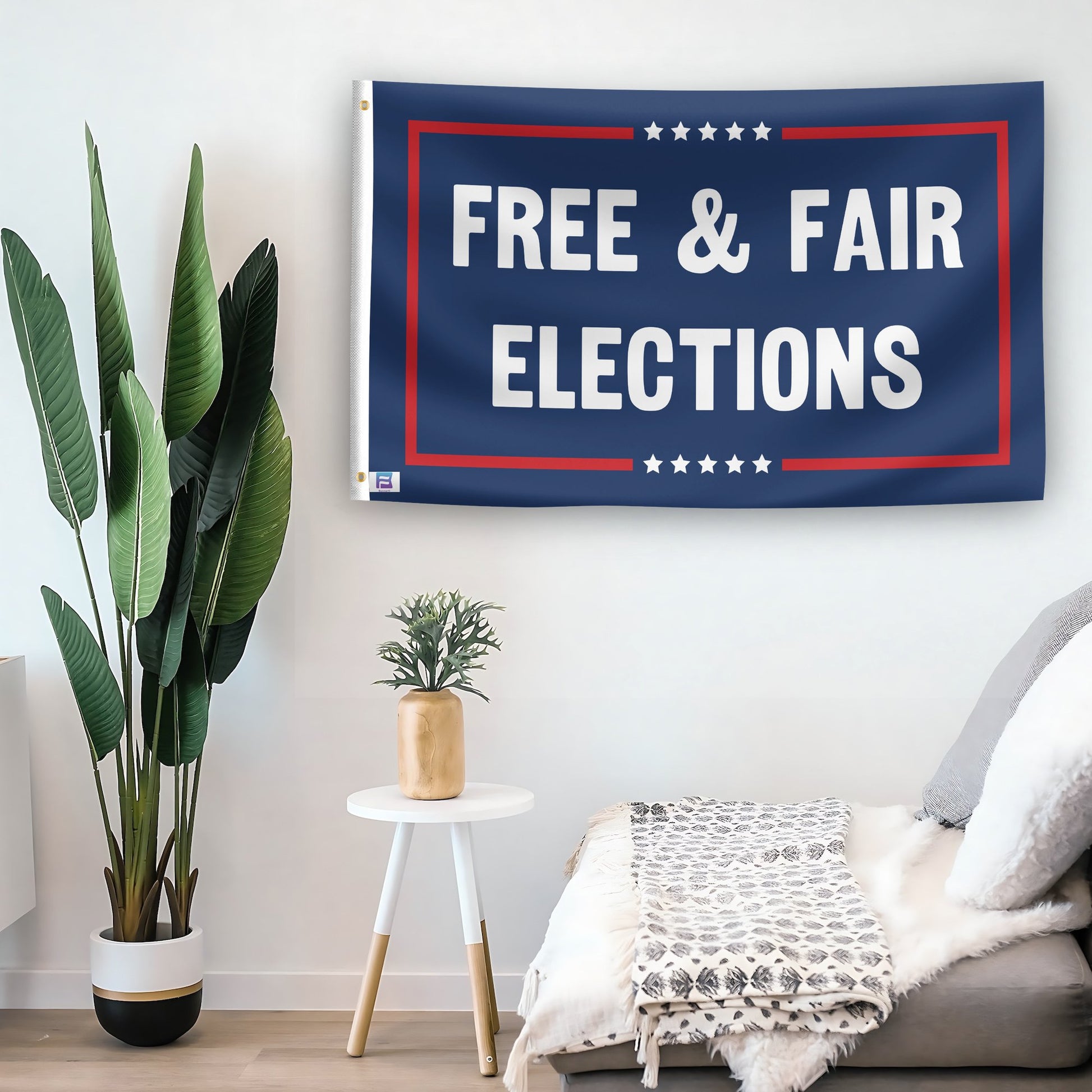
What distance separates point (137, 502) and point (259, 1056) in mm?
1061

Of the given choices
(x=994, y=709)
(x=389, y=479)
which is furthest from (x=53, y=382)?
(x=994, y=709)

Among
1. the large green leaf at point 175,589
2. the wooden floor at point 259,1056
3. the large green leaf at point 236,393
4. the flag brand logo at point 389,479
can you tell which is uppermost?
the large green leaf at point 236,393

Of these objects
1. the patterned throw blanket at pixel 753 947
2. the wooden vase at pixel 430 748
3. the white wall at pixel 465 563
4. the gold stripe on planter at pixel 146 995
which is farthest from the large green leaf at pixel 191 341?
the patterned throw blanket at pixel 753 947

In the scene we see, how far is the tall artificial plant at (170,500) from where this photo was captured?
2004 millimetres

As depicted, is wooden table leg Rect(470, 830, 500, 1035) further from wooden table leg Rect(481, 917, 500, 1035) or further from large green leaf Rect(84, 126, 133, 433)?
large green leaf Rect(84, 126, 133, 433)

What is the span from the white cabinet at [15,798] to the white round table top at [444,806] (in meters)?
0.76

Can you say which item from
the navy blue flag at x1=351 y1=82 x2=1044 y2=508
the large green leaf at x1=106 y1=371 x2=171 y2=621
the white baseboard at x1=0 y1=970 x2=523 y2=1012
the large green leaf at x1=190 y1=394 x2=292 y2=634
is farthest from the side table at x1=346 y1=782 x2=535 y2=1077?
the navy blue flag at x1=351 y1=82 x2=1044 y2=508

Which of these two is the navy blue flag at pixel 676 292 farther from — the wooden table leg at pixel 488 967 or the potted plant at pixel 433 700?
the wooden table leg at pixel 488 967

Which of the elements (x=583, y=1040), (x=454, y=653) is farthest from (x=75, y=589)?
(x=583, y=1040)

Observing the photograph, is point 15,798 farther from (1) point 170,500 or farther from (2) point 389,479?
(2) point 389,479

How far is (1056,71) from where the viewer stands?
2.28 m

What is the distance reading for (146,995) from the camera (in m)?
2.00

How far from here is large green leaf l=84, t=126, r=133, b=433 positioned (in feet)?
6.71

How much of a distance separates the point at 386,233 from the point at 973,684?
1.58m
